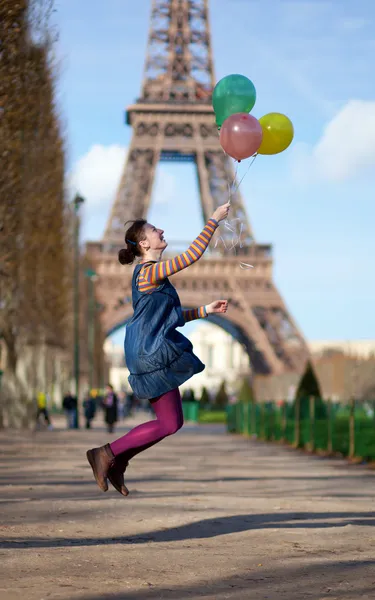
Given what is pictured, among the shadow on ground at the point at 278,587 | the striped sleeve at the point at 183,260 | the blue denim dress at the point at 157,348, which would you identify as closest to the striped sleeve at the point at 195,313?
the blue denim dress at the point at 157,348

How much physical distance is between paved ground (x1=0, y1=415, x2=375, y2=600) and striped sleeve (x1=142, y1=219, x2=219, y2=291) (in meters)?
1.57

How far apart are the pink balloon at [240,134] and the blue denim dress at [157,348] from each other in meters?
1.50

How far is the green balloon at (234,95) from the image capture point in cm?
809

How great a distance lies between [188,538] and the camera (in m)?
7.07

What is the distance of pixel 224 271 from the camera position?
7100 centimetres

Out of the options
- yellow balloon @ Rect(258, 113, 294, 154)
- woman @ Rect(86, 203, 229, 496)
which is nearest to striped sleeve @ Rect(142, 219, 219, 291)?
woman @ Rect(86, 203, 229, 496)

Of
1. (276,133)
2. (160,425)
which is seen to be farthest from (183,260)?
(276,133)

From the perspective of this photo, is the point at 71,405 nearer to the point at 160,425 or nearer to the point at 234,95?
the point at 234,95

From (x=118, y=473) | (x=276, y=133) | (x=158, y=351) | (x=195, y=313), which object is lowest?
(x=118, y=473)

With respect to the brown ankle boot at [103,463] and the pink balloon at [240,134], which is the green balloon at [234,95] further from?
the brown ankle boot at [103,463]

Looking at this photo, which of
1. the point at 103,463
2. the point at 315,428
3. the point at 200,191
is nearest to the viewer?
the point at 103,463

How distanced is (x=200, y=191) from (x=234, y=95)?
63958 mm

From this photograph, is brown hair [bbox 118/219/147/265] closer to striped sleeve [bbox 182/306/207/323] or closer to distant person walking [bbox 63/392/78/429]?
striped sleeve [bbox 182/306/207/323]

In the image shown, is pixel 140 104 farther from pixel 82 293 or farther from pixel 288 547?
pixel 288 547
